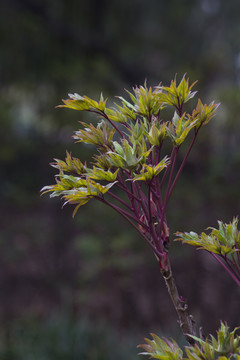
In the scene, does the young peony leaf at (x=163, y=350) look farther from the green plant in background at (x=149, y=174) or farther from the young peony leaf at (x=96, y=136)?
the young peony leaf at (x=96, y=136)

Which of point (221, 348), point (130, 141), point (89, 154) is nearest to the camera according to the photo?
point (221, 348)

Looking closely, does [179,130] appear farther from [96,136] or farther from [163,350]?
[163,350]

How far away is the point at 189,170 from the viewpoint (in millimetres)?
3703

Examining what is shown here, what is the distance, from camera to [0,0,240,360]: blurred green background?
11.4ft

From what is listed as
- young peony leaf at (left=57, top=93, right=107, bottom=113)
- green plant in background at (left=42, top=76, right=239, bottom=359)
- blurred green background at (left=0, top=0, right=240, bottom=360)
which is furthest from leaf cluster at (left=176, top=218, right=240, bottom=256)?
blurred green background at (left=0, top=0, right=240, bottom=360)

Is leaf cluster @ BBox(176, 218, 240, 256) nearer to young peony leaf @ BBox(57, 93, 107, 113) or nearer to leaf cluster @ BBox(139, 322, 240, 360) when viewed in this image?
leaf cluster @ BBox(139, 322, 240, 360)

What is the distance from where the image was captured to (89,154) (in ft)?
11.7

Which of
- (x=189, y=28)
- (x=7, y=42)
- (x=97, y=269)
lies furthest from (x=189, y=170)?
(x=7, y=42)

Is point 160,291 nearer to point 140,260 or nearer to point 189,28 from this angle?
point 140,260

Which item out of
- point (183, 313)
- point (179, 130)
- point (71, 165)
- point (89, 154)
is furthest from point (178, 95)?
point (89, 154)

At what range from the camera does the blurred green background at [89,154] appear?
11.4 ft

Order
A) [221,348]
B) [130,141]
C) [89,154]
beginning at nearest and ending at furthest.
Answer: [221,348], [130,141], [89,154]

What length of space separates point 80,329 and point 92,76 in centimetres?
225

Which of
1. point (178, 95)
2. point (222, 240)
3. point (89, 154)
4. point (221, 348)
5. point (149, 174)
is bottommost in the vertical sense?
point (221, 348)
